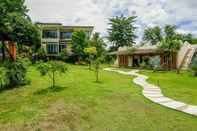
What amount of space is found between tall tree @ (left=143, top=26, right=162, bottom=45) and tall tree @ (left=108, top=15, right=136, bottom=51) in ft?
11.6

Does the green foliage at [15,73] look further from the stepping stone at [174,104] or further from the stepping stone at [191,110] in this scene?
the stepping stone at [191,110]

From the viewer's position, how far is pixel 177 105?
11.1m

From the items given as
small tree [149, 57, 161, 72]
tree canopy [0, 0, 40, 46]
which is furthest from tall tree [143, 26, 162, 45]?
tree canopy [0, 0, 40, 46]

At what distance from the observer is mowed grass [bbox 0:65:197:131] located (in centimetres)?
877

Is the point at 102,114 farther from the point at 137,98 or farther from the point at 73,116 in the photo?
the point at 137,98

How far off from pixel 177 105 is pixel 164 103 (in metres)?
0.60

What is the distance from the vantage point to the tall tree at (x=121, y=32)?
5669cm

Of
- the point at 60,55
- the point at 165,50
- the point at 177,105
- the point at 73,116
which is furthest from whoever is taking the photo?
the point at 60,55

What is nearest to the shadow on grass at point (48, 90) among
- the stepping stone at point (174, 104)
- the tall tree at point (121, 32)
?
the stepping stone at point (174, 104)

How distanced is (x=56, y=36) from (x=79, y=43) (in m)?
7.67

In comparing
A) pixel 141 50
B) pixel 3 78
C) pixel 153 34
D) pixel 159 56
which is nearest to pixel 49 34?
pixel 141 50

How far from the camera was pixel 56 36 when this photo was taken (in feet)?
162

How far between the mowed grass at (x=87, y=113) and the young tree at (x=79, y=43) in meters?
29.0

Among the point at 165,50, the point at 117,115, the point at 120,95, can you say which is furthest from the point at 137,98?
the point at 165,50
